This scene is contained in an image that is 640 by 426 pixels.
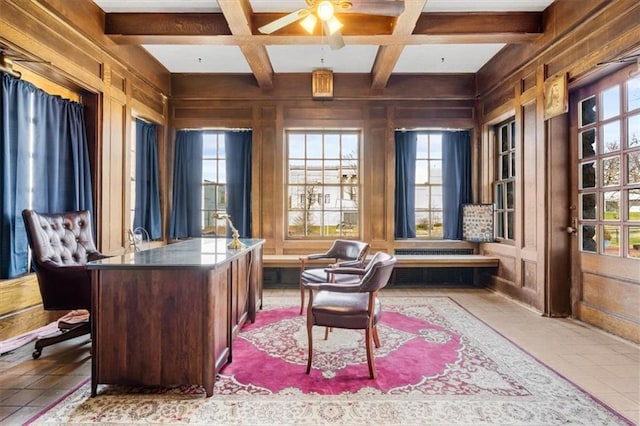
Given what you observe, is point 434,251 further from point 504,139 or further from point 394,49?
point 394,49

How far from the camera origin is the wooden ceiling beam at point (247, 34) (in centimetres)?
331

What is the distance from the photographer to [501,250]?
5004mm

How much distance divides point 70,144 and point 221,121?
2230mm

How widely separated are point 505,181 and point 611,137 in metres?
1.74

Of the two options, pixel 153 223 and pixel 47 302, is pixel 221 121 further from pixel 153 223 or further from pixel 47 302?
pixel 47 302

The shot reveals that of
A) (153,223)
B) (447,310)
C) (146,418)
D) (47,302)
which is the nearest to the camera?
(146,418)

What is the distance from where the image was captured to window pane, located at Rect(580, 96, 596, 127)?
3629mm

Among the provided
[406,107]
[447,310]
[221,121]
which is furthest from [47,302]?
[406,107]

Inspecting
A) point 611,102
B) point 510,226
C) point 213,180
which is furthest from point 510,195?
point 213,180

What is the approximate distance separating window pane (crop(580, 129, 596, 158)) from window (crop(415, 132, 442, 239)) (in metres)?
2.19

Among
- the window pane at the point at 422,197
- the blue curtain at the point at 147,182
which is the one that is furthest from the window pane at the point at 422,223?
the blue curtain at the point at 147,182

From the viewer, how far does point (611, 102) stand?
Answer: 3.41m

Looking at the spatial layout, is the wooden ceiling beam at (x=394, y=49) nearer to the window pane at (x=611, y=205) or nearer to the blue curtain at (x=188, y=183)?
the window pane at (x=611, y=205)

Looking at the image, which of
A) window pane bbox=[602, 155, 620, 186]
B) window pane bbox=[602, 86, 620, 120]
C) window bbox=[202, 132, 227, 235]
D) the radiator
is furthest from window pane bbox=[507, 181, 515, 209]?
window bbox=[202, 132, 227, 235]
